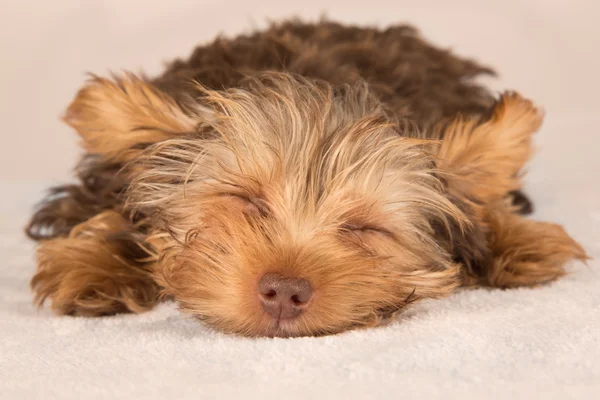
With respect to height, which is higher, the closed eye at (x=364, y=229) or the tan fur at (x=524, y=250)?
the closed eye at (x=364, y=229)

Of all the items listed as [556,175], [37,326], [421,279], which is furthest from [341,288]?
[556,175]

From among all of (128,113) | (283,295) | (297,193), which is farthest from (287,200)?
(128,113)

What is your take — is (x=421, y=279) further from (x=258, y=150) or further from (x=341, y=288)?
(x=258, y=150)

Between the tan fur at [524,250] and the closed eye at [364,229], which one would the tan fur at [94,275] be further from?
the tan fur at [524,250]

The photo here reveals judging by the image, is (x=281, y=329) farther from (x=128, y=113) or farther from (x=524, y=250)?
(x=524, y=250)

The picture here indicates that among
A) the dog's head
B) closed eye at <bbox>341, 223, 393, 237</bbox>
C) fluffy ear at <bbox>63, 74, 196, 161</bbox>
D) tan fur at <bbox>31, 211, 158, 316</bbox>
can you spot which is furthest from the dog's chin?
fluffy ear at <bbox>63, 74, 196, 161</bbox>

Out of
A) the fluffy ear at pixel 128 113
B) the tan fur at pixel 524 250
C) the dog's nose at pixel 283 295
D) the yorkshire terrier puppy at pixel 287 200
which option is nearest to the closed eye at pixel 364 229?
the yorkshire terrier puppy at pixel 287 200
